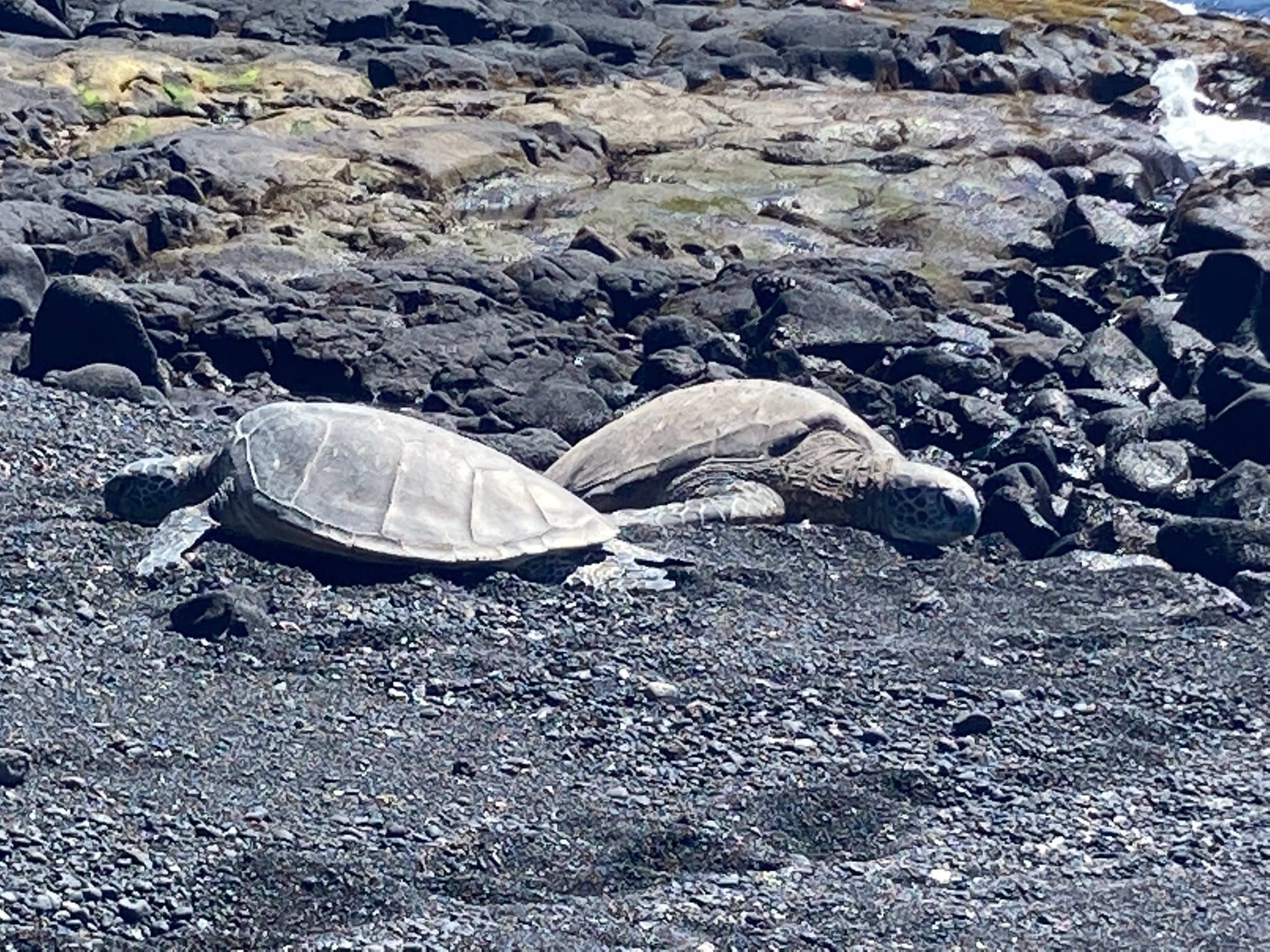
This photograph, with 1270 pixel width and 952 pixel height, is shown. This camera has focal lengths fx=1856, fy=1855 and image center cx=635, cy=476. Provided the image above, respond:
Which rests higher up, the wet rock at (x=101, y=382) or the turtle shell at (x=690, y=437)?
the turtle shell at (x=690, y=437)

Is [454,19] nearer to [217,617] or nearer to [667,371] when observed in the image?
[667,371]

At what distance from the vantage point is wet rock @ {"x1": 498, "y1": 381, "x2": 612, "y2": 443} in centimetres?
1177

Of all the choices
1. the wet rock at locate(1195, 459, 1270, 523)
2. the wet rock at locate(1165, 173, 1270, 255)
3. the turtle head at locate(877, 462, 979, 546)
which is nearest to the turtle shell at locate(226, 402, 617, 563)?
the turtle head at locate(877, 462, 979, 546)

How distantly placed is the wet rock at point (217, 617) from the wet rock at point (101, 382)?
361 centimetres

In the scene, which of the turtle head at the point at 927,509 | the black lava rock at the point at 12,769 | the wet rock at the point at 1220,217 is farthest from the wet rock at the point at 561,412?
the wet rock at the point at 1220,217

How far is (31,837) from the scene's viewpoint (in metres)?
Result: 5.94

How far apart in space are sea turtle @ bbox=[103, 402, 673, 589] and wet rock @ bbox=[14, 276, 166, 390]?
292 cm

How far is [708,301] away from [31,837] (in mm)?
9594

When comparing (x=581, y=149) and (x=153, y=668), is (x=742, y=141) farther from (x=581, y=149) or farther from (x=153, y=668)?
(x=153, y=668)

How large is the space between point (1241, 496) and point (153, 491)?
6059mm

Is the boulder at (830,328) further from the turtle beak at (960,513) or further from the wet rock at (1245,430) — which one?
the turtle beak at (960,513)

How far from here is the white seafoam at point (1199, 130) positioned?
2375 centimetres

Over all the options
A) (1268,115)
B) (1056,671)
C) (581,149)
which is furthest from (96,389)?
(1268,115)

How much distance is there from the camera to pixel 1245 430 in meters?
11.8
